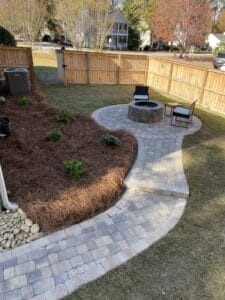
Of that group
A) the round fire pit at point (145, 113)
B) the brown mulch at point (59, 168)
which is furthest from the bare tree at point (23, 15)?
the round fire pit at point (145, 113)

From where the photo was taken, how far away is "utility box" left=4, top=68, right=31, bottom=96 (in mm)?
9312

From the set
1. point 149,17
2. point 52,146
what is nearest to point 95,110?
point 52,146

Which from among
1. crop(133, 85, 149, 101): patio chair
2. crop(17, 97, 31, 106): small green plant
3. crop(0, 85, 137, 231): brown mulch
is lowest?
crop(0, 85, 137, 231): brown mulch

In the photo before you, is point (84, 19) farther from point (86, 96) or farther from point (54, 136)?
point (54, 136)

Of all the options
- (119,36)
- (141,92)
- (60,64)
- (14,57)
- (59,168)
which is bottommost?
(59,168)

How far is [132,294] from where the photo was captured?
2.83 meters

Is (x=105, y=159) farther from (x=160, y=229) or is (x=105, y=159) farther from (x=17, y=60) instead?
(x=17, y=60)

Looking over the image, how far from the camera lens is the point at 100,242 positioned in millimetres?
3496

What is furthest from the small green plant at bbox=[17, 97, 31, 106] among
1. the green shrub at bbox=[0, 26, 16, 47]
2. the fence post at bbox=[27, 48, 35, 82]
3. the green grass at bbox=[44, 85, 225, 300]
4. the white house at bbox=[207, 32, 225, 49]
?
the white house at bbox=[207, 32, 225, 49]

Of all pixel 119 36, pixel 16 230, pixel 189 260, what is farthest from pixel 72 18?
pixel 189 260

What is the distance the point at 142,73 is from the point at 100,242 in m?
11.8

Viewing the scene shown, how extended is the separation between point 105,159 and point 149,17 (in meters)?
36.5

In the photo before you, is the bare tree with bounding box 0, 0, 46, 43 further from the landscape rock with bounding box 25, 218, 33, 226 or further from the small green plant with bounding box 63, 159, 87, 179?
the landscape rock with bounding box 25, 218, 33, 226

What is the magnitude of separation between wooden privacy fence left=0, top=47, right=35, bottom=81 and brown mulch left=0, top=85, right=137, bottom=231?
4984 mm
